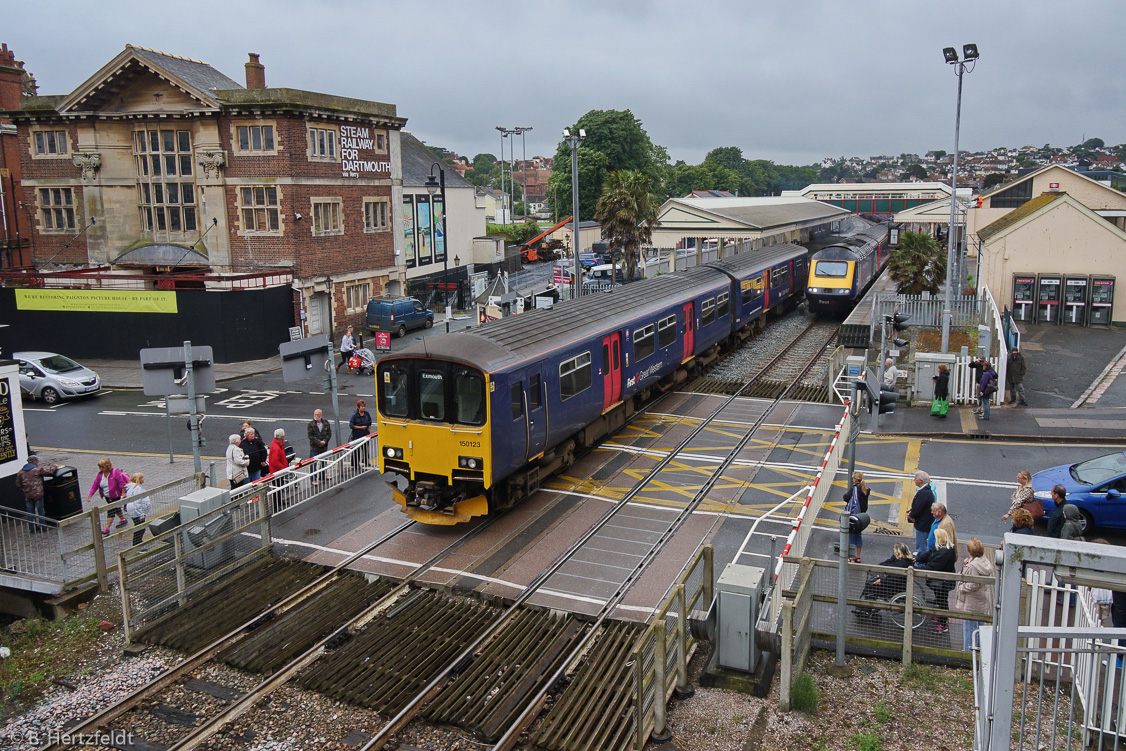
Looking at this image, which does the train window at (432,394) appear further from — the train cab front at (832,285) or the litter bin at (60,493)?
the train cab front at (832,285)

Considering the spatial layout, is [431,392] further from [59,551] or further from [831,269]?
[831,269]

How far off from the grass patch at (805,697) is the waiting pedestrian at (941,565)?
1753 mm

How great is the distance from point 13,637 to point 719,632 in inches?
389

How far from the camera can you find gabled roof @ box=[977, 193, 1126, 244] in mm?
32062

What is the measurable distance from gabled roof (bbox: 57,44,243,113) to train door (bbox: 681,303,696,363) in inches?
818

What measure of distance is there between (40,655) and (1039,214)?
34.4 meters

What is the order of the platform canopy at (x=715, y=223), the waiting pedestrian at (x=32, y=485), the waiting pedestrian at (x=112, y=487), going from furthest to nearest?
the platform canopy at (x=715, y=223)
the waiting pedestrian at (x=112, y=487)
the waiting pedestrian at (x=32, y=485)

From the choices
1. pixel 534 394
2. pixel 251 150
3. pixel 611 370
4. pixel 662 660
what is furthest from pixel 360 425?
pixel 251 150

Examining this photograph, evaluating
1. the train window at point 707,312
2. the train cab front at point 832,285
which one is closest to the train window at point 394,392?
the train window at point 707,312

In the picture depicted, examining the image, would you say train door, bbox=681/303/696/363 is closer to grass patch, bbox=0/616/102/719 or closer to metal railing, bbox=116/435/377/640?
metal railing, bbox=116/435/377/640

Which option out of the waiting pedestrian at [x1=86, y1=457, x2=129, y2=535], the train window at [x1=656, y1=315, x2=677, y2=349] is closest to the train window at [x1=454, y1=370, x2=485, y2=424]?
the waiting pedestrian at [x1=86, y1=457, x2=129, y2=535]

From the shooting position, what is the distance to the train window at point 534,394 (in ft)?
47.7

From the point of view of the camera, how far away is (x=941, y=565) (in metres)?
10.3

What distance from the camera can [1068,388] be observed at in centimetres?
2308
